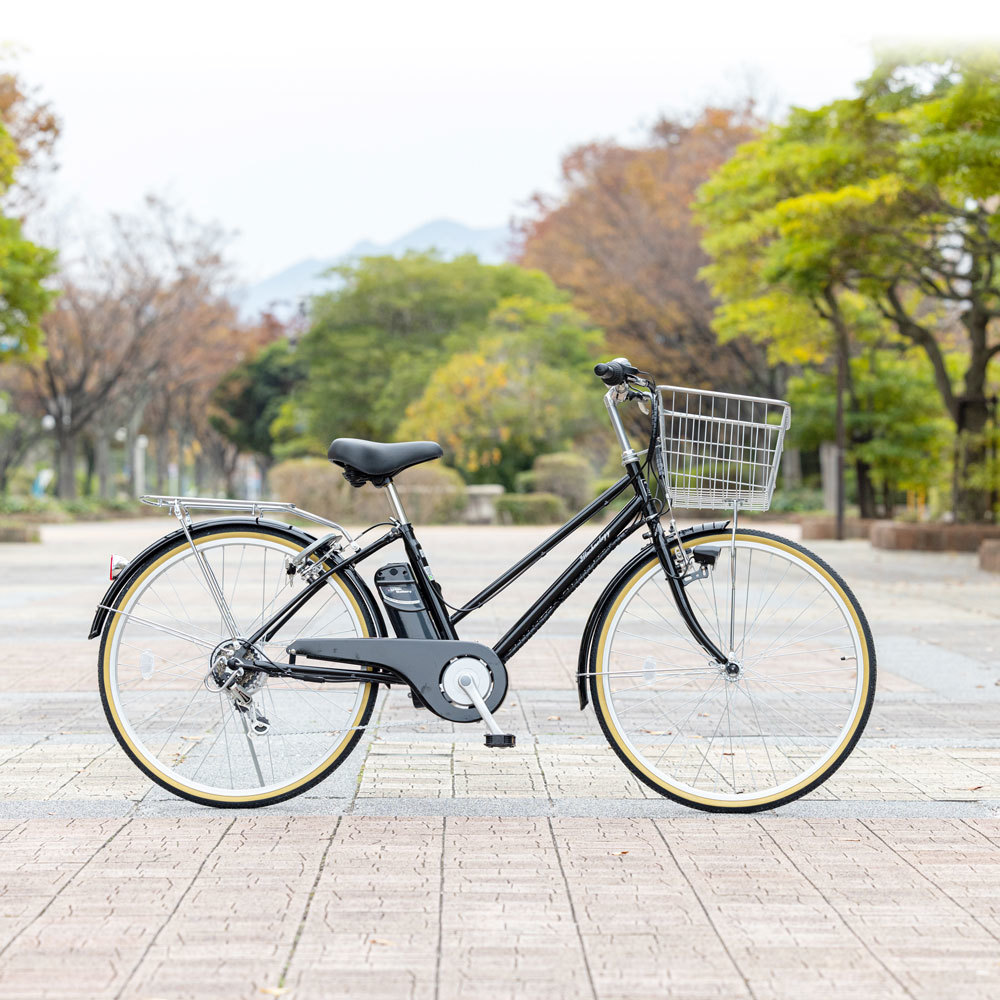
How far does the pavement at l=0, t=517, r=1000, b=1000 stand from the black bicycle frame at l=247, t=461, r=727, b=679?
0.36m

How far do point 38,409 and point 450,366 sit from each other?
1479 cm

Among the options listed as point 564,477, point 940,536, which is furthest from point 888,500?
point 564,477

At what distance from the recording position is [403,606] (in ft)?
13.3

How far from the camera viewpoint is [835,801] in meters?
4.33

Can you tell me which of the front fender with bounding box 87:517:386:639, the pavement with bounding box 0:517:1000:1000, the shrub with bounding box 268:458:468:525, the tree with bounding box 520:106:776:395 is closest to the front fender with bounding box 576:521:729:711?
the pavement with bounding box 0:517:1000:1000

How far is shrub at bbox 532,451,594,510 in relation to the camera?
3234 cm

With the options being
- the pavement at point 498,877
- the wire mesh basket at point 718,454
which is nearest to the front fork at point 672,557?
the wire mesh basket at point 718,454

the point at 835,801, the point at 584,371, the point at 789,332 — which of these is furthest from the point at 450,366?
the point at 835,801

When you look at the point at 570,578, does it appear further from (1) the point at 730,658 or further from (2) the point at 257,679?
(2) the point at 257,679

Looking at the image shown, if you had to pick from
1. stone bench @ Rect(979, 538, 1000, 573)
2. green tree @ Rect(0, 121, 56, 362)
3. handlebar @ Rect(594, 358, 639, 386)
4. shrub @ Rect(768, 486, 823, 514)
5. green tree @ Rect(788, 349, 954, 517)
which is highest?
green tree @ Rect(0, 121, 56, 362)

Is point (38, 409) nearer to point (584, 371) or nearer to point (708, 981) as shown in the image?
point (584, 371)

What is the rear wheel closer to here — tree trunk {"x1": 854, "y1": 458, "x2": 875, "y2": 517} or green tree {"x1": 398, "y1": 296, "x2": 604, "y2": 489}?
tree trunk {"x1": 854, "y1": 458, "x2": 875, "y2": 517}

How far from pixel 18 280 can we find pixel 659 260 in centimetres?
1892

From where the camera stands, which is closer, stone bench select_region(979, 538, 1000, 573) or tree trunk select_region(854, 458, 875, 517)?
stone bench select_region(979, 538, 1000, 573)
